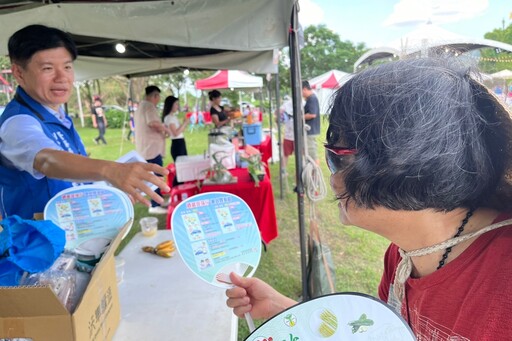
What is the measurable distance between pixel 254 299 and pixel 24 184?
1.01 metres

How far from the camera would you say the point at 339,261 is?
11.2 ft

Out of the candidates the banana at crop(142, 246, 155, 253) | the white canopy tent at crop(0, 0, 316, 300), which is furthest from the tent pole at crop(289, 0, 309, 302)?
the banana at crop(142, 246, 155, 253)

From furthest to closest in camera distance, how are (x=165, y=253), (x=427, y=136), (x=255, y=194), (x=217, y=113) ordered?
(x=217, y=113), (x=255, y=194), (x=165, y=253), (x=427, y=136)

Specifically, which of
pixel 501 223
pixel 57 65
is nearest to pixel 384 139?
pixel 501 223

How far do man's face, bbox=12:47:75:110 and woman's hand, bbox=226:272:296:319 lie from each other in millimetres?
1102

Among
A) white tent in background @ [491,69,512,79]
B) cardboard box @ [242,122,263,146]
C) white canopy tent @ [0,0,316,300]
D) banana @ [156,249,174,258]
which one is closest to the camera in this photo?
white tent in background @ [491,69,512,79]

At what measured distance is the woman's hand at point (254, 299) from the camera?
3.26ft

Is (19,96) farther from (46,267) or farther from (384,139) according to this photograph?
(384,139)

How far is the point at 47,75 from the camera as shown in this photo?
1.39 meters

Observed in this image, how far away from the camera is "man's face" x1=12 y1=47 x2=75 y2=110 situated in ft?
4.50

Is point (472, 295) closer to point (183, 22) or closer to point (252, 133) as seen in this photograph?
point (183, 22)

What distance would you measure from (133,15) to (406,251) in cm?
209

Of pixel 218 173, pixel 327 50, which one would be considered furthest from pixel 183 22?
pixel 327 50

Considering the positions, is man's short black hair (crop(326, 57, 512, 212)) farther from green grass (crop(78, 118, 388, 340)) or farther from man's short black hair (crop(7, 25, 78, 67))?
green grass (crop(78, 118, 388, 340))
